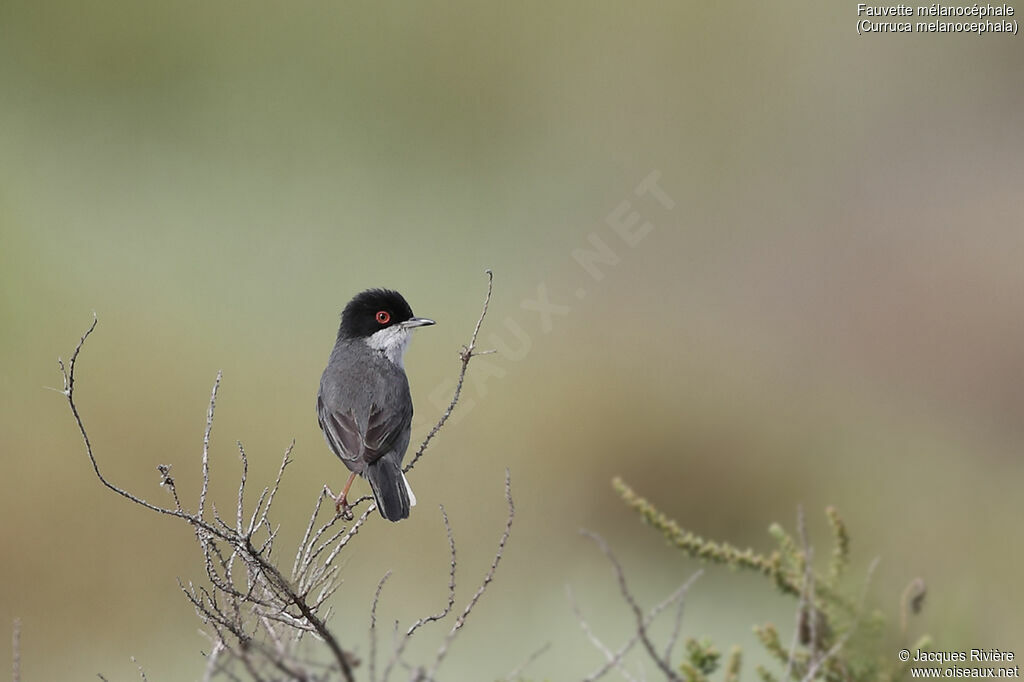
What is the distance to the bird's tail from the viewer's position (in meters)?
5.28

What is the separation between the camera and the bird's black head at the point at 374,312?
260 inches

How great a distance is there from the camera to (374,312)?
664 centimetres

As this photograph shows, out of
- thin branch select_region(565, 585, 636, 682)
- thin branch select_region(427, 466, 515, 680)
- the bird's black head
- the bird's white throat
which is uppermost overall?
the bird's black head

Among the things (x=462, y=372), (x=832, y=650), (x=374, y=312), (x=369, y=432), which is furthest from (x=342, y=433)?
(x=832, y=650)

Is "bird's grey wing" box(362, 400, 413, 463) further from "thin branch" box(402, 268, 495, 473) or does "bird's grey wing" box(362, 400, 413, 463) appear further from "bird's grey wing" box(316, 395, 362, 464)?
"thin branch" box(402, 268, 495, 473)

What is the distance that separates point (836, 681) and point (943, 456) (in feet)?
29.7

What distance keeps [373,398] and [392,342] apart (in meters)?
0.56

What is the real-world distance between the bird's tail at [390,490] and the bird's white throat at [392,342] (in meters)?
1.01

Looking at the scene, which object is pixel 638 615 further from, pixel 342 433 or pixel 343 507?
pixel 342 433

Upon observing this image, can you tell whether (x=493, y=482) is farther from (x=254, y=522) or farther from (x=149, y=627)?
(x=254, y=522)

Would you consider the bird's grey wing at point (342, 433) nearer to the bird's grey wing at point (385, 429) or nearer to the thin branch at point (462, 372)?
the bird's grey wing at point (385, 429)

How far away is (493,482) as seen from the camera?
1184cm

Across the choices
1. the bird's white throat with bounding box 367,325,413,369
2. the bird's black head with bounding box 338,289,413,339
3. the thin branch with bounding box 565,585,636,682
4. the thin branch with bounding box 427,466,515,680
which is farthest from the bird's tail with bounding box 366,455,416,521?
the thin branch with bounding box 565,585,636,682

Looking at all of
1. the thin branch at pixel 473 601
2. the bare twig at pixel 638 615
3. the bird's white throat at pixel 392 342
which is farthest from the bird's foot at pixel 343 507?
the bare twig at pixel 638 615
